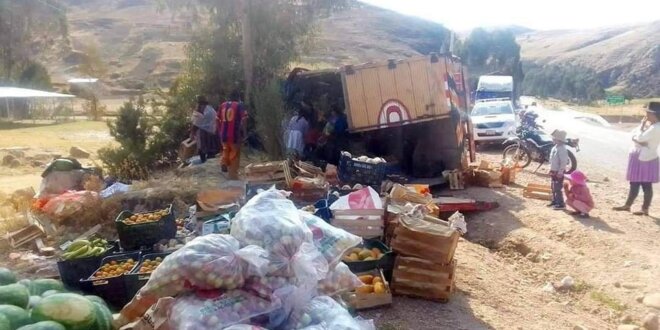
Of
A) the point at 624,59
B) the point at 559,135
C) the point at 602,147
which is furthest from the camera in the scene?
the point at 624,59

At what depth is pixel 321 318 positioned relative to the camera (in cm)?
320

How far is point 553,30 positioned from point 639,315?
15244 cm

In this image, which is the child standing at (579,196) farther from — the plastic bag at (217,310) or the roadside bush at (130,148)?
the roadside bush at (130,148)

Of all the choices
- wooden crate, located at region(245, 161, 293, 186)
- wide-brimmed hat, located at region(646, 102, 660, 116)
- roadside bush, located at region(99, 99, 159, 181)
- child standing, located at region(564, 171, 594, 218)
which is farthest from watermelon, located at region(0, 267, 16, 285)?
wide-brimmed hat, located at region(646, 102, 660, 116)

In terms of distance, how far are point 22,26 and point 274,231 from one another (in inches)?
1617

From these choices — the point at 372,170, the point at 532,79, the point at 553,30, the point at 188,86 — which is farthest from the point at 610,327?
the point at 553,30

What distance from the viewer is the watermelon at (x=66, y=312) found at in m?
3.36

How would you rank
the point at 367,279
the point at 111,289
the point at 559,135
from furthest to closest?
the point at 559,135 < the point at 367,279 < the point at 111,289

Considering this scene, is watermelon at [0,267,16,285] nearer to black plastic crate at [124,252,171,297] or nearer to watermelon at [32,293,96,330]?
watermelon at [32,293,96,330]

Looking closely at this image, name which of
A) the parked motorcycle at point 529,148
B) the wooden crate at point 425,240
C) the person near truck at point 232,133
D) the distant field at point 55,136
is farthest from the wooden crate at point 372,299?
the distant field at point 55,136

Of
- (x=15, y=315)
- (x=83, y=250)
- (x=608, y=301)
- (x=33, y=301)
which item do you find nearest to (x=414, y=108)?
(x=608, y=301)

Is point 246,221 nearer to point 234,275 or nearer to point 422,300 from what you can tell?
point 234,275

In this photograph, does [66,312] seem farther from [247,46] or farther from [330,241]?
[247,46]

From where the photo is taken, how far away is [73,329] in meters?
3.39
